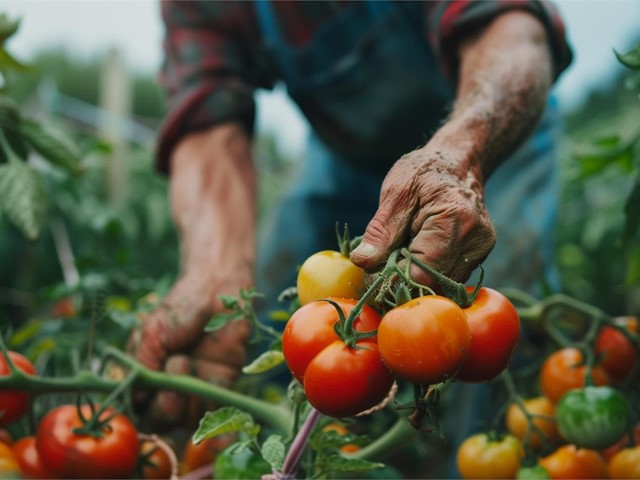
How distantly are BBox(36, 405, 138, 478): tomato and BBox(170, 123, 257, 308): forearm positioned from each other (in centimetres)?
44

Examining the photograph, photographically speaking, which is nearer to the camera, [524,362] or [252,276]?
[252,276]

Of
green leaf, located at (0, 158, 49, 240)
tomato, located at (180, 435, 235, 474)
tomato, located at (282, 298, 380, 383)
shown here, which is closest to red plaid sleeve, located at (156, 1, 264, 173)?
green leaf, located at (0, 158, 49, 240)

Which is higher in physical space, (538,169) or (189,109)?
(189,109)

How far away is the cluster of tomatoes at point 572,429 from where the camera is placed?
1.05m

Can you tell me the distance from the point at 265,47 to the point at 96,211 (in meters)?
1.04

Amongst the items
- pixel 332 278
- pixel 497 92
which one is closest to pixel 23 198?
pixel 332 278

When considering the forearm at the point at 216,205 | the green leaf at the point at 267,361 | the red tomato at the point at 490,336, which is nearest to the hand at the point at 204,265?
the forearm at the point at 216,205

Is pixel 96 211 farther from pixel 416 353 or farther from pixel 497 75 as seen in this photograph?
pixel 416 353

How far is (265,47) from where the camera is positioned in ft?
6.98

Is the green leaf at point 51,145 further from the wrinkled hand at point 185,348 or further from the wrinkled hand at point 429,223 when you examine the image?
the wrinkled hand at point 429,223

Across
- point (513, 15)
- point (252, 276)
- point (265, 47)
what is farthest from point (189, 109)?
point (513, 15)

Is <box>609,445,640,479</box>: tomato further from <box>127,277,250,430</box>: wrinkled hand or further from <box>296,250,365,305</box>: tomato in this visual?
<box>127,277,250,430</box>: wrinkled hand

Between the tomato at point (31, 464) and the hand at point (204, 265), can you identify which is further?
the hand at point (204, 265)

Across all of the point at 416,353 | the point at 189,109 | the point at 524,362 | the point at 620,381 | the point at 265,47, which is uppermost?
the point at 265,47
